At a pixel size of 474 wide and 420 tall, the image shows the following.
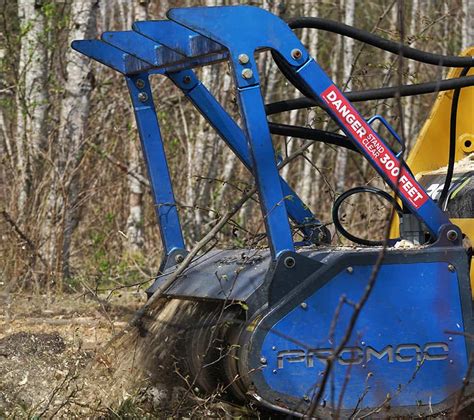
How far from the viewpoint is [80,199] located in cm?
841

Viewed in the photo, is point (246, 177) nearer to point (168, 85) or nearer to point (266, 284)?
point (168, 85)

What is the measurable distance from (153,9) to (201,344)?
998cm

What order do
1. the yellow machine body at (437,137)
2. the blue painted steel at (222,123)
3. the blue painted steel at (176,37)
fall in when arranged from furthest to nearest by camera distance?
the yellow machine body at (437,137)
the blue painted steel at (222,123)
the blue painted steel at (176,37)

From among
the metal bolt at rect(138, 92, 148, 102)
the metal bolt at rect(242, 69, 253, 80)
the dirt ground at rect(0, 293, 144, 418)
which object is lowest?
the dirt ground at rect(0, 293, 144, 418)

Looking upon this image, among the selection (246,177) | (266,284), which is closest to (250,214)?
(246,177)

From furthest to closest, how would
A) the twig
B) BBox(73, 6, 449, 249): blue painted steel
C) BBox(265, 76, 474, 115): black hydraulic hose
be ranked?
1. the twig
2. BBox(265, 76, 474, 115): black hydraulic hose
3. BBox(73, 6, 449, 249): blue painted steel

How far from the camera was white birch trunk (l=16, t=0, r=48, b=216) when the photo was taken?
26.5 feet

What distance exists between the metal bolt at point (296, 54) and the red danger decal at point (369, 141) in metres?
0.17

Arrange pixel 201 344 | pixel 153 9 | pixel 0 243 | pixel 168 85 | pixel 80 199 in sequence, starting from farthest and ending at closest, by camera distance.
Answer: pixel 153 9 → pixel 168 85 → pixel 80 199 → pixel 0 243 → pixel 201 344

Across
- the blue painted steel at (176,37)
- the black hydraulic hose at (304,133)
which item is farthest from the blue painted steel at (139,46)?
the black hydraulic hose at (304,133)

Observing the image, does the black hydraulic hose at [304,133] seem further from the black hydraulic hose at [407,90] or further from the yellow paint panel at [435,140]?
the yellow paint panel at [435,140]

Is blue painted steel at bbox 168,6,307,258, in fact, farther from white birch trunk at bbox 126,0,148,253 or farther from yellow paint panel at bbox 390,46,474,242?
white birch trunk at bbox 126,0,148,253

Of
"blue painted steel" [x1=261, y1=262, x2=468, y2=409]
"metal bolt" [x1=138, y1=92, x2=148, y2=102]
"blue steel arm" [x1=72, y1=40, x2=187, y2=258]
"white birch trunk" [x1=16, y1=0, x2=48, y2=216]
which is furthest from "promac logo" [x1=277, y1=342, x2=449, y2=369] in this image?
"white birch trunk" [x1=16, y1=0, x2=48, y2=216]

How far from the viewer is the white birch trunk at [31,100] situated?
8078 mm
